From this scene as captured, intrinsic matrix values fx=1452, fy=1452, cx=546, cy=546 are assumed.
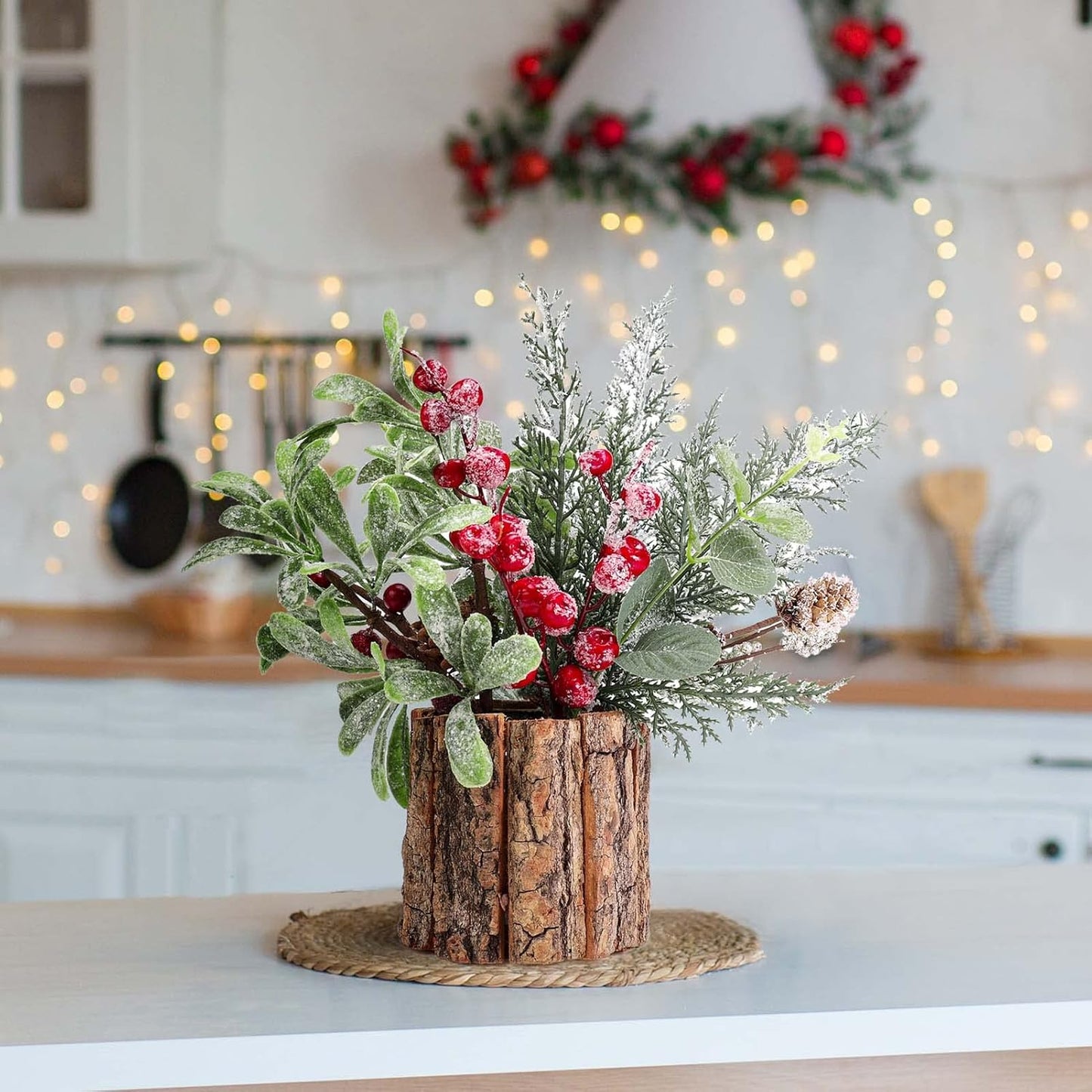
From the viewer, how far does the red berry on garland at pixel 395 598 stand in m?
0.88

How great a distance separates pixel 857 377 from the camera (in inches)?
103

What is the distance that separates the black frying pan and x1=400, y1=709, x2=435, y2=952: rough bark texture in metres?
1.98

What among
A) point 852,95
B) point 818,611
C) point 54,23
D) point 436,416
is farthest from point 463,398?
point 54,23

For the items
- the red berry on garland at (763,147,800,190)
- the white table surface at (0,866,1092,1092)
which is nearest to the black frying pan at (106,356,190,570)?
the red berry on garland at (763,147,800,190)

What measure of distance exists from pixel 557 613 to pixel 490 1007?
22cm

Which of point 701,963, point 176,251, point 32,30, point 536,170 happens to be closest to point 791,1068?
point 701,963

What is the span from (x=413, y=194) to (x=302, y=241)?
232 millimetres

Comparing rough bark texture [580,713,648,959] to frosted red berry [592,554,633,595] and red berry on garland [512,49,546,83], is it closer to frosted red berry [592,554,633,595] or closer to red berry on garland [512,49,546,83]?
frosted red berry [592,554,633,595]

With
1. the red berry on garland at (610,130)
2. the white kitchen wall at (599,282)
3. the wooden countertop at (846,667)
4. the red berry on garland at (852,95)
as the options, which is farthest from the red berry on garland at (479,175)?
the wooden countertop at (846,667)

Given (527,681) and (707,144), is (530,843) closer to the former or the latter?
(527,681)

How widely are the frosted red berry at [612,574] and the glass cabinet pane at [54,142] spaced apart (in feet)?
6.60

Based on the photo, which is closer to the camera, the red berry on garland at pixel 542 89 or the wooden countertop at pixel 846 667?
the wooden countertop at pixel 846 667

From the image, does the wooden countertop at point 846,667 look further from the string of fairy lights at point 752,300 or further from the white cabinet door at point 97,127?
the white cabinet door at point 97,127

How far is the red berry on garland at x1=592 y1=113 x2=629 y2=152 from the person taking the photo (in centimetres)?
239
